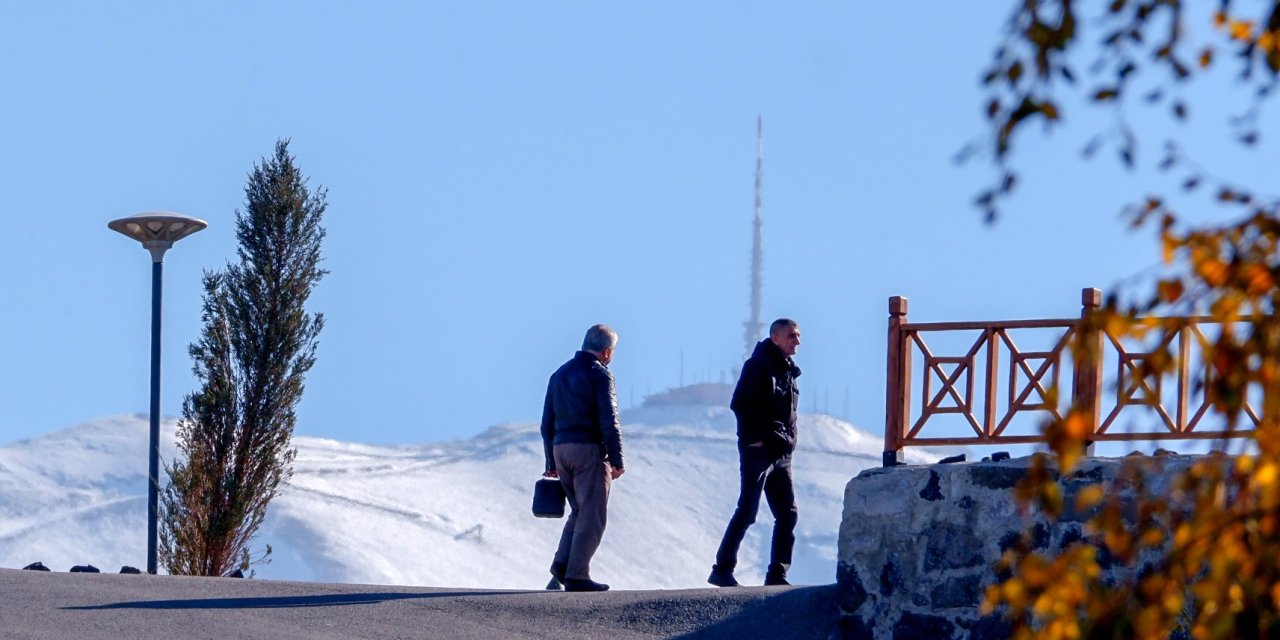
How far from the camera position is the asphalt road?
929cm

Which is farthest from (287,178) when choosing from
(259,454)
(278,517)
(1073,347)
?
(278,517)

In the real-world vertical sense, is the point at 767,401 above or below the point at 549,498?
above

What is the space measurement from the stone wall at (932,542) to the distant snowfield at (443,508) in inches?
2121

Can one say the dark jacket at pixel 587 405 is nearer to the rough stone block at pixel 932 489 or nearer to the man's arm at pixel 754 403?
the man's arm at pixel 754 403

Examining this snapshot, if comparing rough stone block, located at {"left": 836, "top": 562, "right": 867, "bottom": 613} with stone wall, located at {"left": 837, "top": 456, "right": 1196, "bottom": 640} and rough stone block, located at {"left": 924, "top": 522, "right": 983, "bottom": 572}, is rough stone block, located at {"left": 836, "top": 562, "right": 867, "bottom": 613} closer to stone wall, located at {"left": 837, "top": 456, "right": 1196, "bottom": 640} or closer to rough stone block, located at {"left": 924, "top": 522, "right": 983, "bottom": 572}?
stone wall, located at {"left": 837, "top": 456, "right": 1196, "bottom": 640}

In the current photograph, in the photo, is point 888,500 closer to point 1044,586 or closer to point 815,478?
point 1044,586

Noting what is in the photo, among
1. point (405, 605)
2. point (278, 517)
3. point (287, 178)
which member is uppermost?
point (287, 178)

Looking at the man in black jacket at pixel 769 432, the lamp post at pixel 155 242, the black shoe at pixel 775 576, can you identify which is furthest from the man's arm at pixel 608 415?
the lamp post at pixel 155 242

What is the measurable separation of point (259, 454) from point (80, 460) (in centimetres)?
5810

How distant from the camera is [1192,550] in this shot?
2.66 metres

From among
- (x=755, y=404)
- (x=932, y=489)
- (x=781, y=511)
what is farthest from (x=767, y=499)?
(x=932, y=489)

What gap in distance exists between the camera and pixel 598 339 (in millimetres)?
10898

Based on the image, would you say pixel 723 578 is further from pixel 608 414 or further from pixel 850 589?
pixel 608 414

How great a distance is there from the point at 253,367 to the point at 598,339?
521 cm
